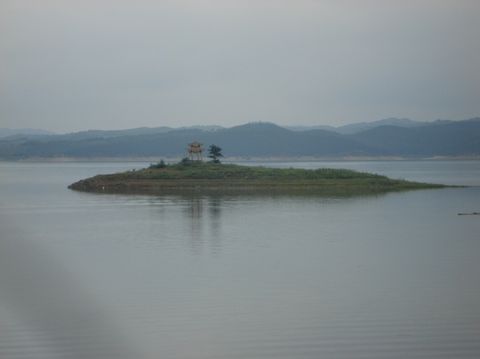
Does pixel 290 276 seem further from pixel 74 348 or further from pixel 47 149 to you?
pixel 47 149

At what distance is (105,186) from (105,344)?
3404 centimetres

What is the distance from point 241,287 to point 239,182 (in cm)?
2894

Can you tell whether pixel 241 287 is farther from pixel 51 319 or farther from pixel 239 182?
pixel 239 182

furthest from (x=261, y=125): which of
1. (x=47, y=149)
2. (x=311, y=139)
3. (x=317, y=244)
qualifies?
(x=317, y=244)

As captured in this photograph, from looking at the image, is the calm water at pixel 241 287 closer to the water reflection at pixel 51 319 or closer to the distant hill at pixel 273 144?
the water reflection at pixel 51 319

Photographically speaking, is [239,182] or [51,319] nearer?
[51,319]

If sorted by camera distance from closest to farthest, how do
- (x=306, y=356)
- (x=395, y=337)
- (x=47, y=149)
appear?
(x=306, y=356)
(x=395, y=337)
(x=47, y=149)

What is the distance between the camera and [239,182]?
42.0m

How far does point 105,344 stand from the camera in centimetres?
973

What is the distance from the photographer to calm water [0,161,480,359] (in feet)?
31.9

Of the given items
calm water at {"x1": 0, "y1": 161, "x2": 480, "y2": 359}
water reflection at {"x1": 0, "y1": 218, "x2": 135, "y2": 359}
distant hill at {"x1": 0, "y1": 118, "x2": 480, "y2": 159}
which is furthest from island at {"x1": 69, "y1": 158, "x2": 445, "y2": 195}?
distant hill at {"x1": 0, "y1": 118, "x2": 480, "y2": 159}

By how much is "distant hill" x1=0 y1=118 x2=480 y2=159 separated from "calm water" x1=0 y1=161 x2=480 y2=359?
13423 cm

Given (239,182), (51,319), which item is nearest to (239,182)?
(239,182)

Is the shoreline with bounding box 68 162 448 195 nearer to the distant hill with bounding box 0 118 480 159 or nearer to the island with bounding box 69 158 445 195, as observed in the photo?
the island with bounding box 69 158 445 195
